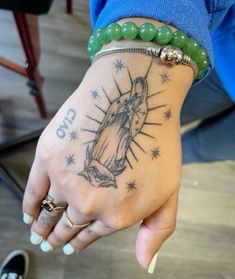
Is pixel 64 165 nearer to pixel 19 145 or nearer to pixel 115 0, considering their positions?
pixel 115 0

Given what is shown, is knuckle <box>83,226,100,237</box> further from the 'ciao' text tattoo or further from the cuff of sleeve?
the cuff of sleeve

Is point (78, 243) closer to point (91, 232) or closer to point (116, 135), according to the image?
point (91, 232)

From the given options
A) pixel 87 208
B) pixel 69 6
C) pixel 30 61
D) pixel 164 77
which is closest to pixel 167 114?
pixel 164 77

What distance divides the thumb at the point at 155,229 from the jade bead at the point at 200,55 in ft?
0.57

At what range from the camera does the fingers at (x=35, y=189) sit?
43 cm

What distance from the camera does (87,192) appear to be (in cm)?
40

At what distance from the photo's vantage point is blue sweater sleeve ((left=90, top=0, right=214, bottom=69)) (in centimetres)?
40

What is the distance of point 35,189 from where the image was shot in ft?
1.50

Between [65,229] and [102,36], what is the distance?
288mm

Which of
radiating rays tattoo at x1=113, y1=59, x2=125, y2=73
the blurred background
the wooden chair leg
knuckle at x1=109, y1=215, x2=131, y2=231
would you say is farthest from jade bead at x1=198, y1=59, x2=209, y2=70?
the blurred background

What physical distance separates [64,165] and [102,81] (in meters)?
0.11

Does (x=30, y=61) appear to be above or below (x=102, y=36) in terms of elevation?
below

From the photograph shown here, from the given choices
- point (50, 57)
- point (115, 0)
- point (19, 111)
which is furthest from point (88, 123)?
point (50, 57)

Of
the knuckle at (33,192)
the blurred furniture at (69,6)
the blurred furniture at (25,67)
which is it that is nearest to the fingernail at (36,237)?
the knuckle at (33,192)
